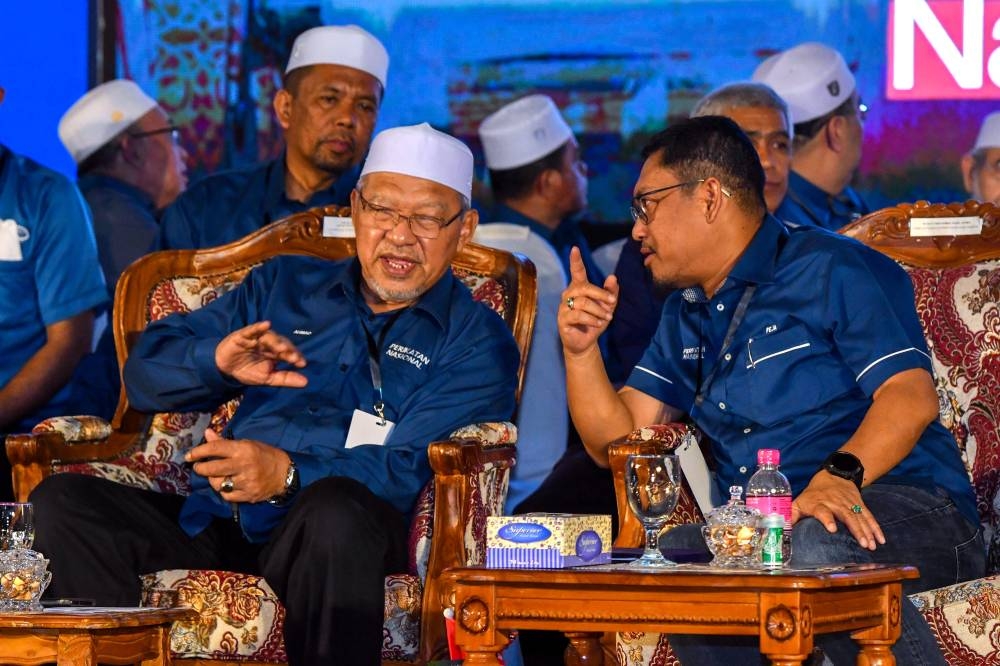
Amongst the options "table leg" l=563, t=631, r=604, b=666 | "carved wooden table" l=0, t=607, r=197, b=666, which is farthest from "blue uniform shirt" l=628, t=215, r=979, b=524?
"carved wooden table" l=0, t=607, r=197, b=666

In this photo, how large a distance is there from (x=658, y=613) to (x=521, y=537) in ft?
0.94

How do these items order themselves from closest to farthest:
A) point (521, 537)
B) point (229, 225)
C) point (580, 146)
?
point (521, 537) < point (229, 225) < point (580, 146)

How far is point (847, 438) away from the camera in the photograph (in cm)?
340

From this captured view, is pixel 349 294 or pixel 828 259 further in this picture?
pixel 349 294

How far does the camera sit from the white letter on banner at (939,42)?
598 cm

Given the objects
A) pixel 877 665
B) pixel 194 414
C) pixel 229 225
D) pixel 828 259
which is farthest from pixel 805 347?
pixel 229 225

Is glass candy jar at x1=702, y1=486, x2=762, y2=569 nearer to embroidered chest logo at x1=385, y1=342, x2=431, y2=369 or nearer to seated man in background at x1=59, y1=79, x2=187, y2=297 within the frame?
embroidered chest logo at x1=385, y1=342, x2=431, y2=369

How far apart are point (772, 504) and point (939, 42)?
12.0 ft

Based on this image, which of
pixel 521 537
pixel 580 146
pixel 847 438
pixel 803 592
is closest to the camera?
pixel 803 592

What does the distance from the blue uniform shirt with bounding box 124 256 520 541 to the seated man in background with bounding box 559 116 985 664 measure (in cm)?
35

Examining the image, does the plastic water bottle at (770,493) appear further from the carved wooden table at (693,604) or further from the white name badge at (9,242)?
the white name badge at (9,242)

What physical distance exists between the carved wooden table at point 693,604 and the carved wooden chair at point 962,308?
93 centimetres

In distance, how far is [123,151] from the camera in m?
5.89

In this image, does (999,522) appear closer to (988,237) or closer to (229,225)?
(988,237)
